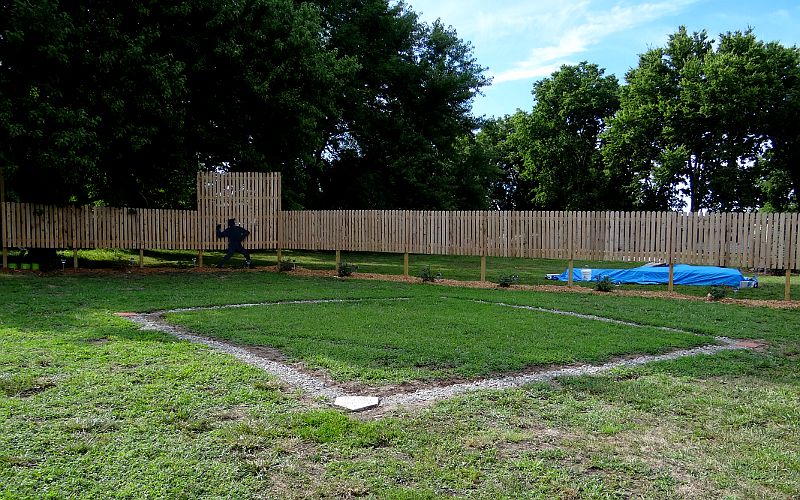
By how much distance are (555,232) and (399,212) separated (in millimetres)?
4149

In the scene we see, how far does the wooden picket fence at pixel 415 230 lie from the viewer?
12.3 meters

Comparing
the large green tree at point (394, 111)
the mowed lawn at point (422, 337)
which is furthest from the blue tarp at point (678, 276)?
the large green tree at point (394, 111)

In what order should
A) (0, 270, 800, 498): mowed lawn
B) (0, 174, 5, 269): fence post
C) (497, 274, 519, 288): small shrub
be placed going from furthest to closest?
(0, 174, 5, 269): fence post → (497, 274, 519, 288): small shrub → (0, 270, 800, 498): mowed lawn

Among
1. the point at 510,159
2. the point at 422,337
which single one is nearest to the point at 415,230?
the point at 422,337

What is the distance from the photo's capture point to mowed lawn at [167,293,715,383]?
5414mm

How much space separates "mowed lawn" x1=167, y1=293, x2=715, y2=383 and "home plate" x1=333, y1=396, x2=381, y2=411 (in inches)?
19.8

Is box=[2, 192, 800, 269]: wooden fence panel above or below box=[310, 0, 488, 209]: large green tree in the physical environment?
below

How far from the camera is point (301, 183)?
2159cm

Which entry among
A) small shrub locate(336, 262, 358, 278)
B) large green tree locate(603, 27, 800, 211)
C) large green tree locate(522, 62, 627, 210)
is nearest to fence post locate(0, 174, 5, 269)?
small shrub locate(336, 262, 358, 278)

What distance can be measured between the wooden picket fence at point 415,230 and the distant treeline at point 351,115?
3.61ft

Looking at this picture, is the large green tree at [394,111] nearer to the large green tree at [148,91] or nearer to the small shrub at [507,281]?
the large green tree at [148,91]

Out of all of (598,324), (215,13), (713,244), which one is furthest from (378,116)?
(598,324)

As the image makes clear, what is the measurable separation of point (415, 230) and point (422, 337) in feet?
28.8

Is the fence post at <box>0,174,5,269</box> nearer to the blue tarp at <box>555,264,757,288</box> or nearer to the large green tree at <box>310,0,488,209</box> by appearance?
the large green tree at <box>310,0,488,209</box>
